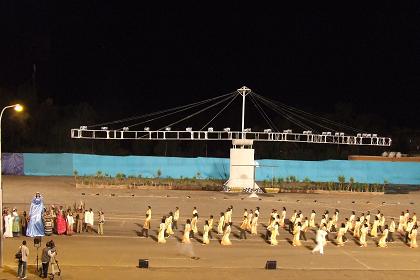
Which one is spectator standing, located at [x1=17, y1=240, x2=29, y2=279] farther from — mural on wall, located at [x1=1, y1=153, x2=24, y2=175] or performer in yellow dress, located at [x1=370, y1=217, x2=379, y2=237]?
mural on wall, located at [x1=1, y1=153, x2=24, y2=175]

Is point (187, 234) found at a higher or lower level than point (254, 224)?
lower

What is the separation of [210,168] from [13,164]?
18.0m

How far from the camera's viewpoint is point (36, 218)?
20.6 metres

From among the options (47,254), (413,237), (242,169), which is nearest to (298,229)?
(413,237)

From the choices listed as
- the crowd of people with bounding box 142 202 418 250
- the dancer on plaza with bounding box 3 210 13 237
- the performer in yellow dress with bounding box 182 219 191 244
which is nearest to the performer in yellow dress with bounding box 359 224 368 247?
the crowd of people with bounding box 142 202 418 250

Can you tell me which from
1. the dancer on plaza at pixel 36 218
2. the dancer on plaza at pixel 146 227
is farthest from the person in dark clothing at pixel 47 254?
the dancer on plaza at pixel 146 227

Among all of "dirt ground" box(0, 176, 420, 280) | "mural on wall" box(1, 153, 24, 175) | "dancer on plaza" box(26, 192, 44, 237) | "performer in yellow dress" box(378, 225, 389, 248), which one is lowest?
"dirt ground" box(0, 176, 420, 280)

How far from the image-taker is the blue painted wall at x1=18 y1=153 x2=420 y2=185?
152ft

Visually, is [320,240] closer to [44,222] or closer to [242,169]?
[44,222]

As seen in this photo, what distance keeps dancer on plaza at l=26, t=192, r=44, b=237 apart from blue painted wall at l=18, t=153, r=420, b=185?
25.3 metres

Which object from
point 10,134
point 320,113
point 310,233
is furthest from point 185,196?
point 320,113

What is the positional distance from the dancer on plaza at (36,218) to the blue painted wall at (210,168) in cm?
2530

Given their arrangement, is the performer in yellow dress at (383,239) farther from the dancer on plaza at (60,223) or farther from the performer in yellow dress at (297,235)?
the dancer on plaza at (60,223)

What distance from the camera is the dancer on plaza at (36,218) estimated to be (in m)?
20.5
